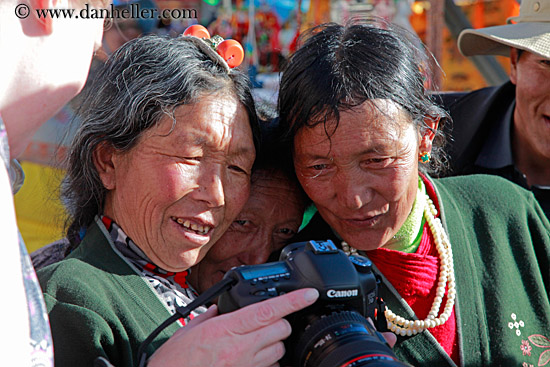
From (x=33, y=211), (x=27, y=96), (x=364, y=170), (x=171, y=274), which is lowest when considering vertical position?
(x=33, y=211)

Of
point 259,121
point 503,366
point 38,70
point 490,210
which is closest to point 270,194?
point 259,121

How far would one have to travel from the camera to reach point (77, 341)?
1.15 metres

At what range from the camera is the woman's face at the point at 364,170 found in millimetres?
1437

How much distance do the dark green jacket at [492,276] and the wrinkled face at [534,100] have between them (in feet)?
1.64

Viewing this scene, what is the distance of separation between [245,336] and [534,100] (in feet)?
5.54

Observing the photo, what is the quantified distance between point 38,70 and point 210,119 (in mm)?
621

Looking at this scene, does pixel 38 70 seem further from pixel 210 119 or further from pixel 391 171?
pixel 391 171

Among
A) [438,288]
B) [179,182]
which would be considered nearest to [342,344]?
[179,182]

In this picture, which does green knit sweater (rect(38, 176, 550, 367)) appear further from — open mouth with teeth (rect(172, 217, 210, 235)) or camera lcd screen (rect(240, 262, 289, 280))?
camera lcd screen (rect(240, 262, 289, 280))

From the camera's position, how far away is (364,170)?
1.48 m

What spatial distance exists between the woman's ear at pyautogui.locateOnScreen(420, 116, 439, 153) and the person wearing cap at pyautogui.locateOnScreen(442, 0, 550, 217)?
0.70 m

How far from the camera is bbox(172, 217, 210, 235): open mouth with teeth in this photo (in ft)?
4.61

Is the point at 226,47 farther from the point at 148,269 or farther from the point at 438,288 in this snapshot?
the point at 438,288

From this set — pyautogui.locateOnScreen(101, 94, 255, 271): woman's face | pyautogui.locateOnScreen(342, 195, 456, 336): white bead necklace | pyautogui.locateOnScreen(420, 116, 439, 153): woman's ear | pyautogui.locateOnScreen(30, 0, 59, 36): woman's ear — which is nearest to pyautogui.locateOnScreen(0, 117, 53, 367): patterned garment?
pyautogui.locateOnScreen(30, 0, 59, 36): woman's ear
